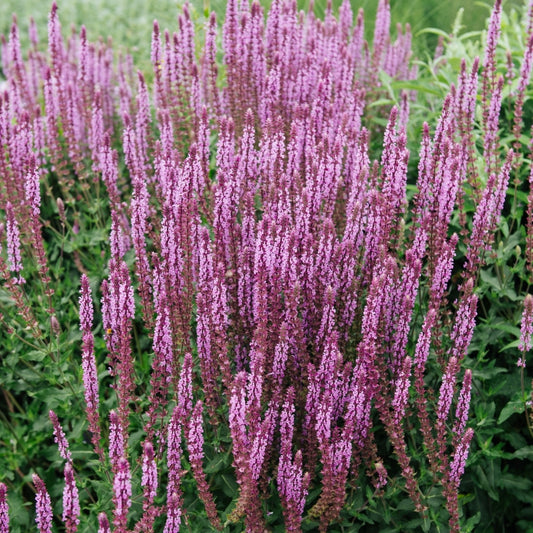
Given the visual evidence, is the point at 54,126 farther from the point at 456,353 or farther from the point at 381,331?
the point at 456,353

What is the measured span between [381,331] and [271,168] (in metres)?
1.02

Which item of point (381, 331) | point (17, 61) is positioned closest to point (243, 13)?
point (17, 61)

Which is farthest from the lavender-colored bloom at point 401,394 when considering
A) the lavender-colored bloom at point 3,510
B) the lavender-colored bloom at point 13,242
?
the lavender-colored bloom at point 13,242

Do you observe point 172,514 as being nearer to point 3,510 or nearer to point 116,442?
point 116,442

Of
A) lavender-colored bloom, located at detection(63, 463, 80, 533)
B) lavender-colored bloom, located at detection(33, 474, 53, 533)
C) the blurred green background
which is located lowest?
lavender-colored bloom, located at detection(33, 474, 53, 533)

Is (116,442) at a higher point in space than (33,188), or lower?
lower

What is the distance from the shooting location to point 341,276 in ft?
10.2

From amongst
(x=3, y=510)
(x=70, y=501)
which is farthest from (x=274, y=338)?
(x=3, y=510)

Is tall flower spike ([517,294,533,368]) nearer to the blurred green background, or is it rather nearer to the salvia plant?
the salvia plant

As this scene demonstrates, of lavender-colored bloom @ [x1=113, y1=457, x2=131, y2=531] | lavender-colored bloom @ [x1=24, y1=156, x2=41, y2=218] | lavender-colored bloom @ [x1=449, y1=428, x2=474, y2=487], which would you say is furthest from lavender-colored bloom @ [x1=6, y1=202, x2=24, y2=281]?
lavender-colored bloom @ [x1=449, y1=428, x2=474, y2=487]

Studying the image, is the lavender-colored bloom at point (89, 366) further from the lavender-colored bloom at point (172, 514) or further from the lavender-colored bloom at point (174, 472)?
the lavender-colored bloom at point (172, 514)

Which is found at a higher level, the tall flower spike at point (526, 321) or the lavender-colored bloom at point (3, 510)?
the tall flower spike at point (526, 321)

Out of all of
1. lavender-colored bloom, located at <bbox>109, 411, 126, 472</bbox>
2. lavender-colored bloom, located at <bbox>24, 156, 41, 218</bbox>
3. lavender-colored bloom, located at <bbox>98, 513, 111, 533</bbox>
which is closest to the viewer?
lavender-colored bloom, located at <bbox>98, 513, 111, 533</bbox>

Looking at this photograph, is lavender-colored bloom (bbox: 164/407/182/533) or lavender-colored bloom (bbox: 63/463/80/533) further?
lavender-colored bloom (bbox: 164/407/182/533)
